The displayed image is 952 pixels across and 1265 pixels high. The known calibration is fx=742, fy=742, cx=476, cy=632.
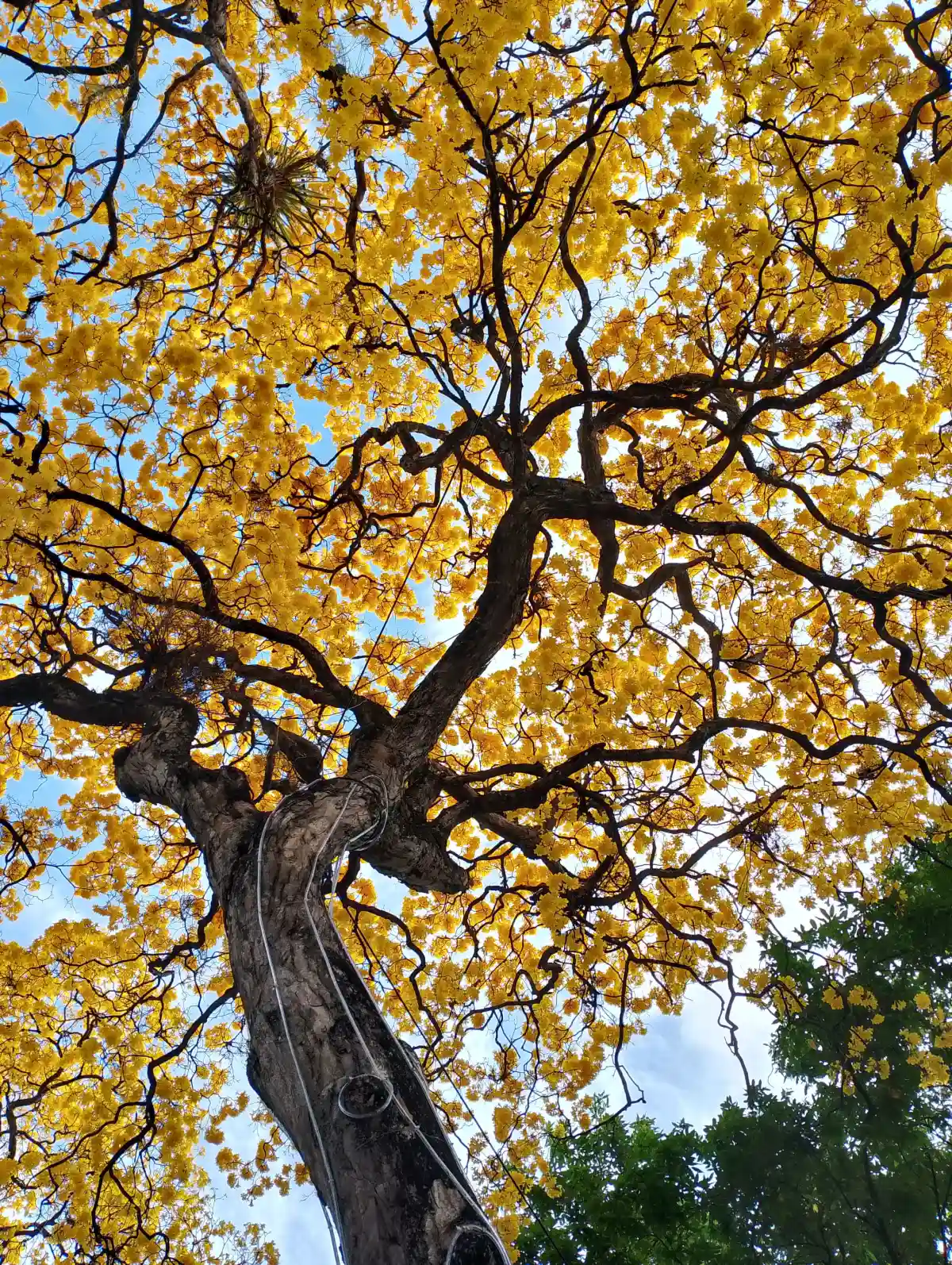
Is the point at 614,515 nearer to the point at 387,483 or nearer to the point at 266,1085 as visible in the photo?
the point at 387,483

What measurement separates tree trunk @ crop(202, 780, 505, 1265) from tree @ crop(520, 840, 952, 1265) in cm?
684

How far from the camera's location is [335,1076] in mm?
1979

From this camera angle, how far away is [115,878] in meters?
5.36

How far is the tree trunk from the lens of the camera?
5.29ft

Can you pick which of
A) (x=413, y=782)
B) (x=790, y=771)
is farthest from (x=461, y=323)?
(x=790, y=771)

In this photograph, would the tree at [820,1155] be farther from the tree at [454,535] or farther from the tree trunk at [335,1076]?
the tree trunk at [335,1076]

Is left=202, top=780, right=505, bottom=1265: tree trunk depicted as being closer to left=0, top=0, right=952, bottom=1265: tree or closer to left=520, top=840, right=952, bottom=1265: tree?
left=0, top=0, right=952, bottom=1265: tree

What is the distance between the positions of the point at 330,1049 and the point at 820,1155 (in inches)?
353

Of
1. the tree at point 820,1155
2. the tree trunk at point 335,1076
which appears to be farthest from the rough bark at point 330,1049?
the tree at point 820,1155

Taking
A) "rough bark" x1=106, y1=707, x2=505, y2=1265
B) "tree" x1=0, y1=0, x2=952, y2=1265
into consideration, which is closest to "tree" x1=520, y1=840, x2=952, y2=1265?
"tree" x1=0, y1=0, x2=952, y2=1265

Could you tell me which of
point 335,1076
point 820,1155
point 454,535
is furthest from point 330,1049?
point 820,1155

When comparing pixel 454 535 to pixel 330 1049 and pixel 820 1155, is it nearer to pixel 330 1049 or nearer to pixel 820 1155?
pixel 330 1049

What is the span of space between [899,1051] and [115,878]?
27.0ft

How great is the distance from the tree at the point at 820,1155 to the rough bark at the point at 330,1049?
668 cm
